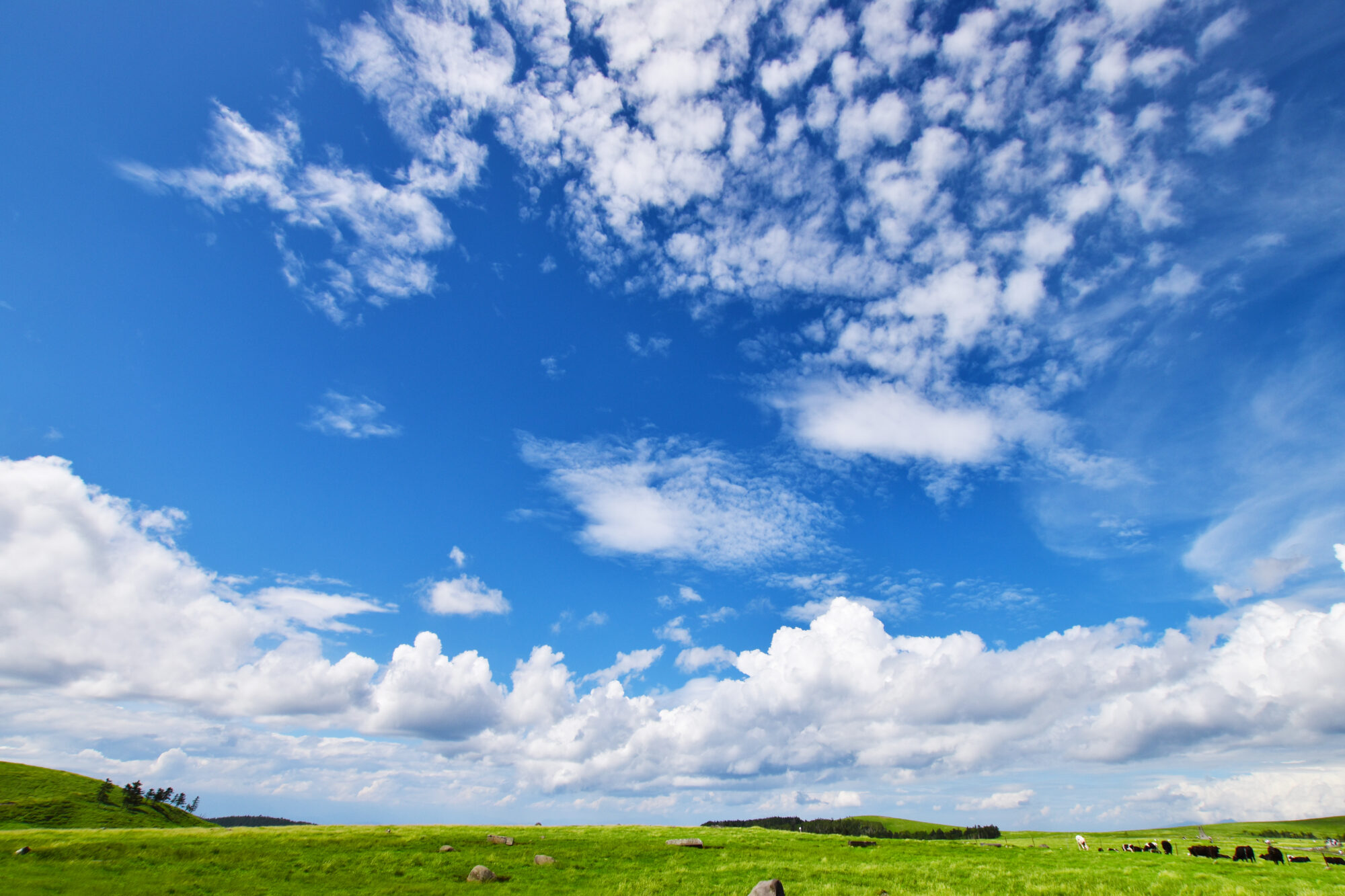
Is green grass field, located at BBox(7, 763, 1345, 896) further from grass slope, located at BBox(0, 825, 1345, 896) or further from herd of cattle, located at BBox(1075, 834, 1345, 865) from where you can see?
herd of cattle, located at BBox(1075, 834, 1345, 865)

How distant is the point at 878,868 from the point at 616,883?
1867 centimetres

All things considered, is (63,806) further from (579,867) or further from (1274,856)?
(1274,856)

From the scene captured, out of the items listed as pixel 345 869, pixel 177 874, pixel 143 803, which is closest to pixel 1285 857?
pixel 345 869

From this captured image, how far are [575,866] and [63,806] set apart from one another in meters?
179

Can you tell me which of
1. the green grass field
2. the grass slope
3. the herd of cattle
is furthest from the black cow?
the grass slope

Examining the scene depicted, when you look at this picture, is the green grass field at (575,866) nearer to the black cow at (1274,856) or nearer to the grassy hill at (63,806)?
the black cow at (1274,856)

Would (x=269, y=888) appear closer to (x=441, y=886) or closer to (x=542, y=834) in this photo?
(x=441, y=886)

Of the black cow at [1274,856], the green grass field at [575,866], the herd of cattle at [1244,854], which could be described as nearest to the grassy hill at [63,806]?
the green grass field at [575,866]

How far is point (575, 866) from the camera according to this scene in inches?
1859

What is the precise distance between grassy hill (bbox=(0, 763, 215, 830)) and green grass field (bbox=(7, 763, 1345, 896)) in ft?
320

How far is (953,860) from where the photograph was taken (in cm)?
4684

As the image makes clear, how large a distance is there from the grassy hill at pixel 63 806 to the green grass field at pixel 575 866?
97.4 m

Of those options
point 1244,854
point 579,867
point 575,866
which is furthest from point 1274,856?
point 575,866

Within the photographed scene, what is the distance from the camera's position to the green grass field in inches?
1367
